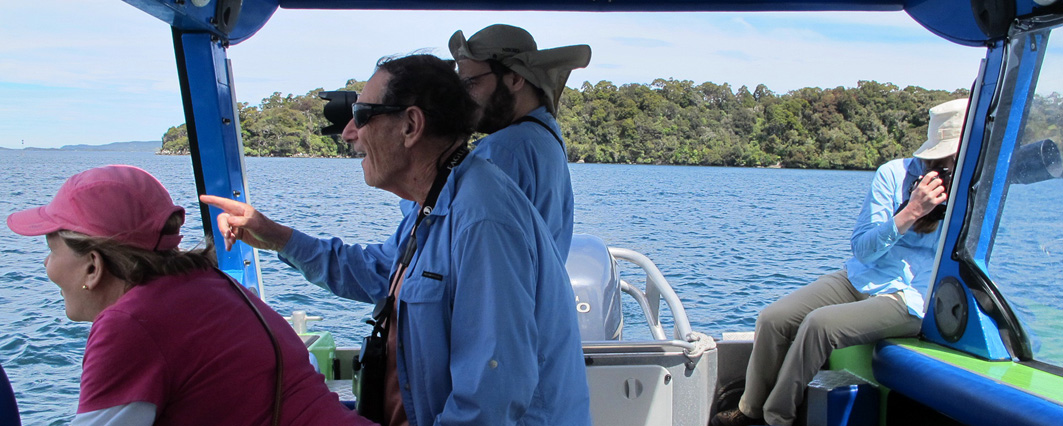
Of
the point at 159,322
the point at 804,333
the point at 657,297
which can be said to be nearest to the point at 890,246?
the point at 804,333

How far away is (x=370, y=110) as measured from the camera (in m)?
1.40

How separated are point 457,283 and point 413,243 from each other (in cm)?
20

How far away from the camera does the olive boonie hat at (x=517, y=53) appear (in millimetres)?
2396

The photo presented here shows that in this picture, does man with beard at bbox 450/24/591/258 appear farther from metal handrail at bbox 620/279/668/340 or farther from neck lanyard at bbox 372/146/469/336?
metal handrail at bbox 620/279/668/340

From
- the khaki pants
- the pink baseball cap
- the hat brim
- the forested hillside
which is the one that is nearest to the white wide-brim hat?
the khaki pants

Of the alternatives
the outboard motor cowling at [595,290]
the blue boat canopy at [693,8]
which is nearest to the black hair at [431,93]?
the blue boat canopy at [693,8]

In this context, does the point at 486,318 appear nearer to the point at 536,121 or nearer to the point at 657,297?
the point at 536,121

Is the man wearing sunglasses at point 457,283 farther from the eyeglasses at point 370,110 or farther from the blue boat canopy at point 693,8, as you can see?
the blue boat canopy at point 693,8

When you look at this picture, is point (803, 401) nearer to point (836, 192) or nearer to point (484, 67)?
point (484, 67)

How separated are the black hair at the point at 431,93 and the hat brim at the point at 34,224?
59cm

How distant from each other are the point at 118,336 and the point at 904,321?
2798 mm

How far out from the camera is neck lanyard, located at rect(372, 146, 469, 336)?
4.48 feet

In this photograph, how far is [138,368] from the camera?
3.79 feet

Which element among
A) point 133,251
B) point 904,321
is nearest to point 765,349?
point 904,321
